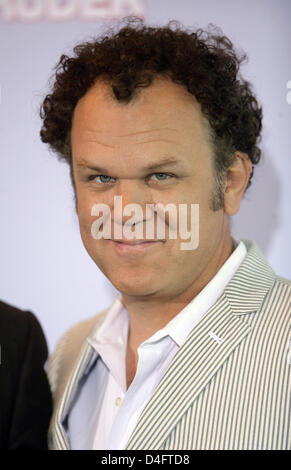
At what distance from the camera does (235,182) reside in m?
1.61

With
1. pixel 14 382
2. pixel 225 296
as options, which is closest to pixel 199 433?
pixel 225 296

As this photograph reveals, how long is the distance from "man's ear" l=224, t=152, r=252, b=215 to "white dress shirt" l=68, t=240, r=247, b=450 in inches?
4.2

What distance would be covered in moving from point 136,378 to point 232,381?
0.88 ft

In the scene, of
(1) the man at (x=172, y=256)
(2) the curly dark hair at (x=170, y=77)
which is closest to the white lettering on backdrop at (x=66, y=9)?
(2) the curly dark hair at (x=170, y=77)

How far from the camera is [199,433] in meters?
1.34

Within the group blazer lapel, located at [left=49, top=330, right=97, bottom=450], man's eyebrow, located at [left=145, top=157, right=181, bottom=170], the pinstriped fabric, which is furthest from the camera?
blazer lapel, located at [left=49, top=330, right=97, bottom=450]

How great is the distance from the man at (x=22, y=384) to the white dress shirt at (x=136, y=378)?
117mm

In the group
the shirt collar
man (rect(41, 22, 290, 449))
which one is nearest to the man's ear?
man (rect(41, 22, 290, 449))

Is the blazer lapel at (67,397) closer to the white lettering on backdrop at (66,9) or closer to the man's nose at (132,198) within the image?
the man's nose at (132,198)

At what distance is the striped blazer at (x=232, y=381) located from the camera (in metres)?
1.30

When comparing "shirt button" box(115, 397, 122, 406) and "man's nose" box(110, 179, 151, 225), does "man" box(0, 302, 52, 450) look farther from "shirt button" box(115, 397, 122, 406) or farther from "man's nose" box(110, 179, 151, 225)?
"man's nose" box(110, 179, 151, 225)

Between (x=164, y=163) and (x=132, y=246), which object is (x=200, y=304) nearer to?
(x=132, y=246)

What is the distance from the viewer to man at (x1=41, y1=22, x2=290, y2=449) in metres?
1.36


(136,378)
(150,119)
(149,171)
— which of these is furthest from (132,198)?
(136,378)
